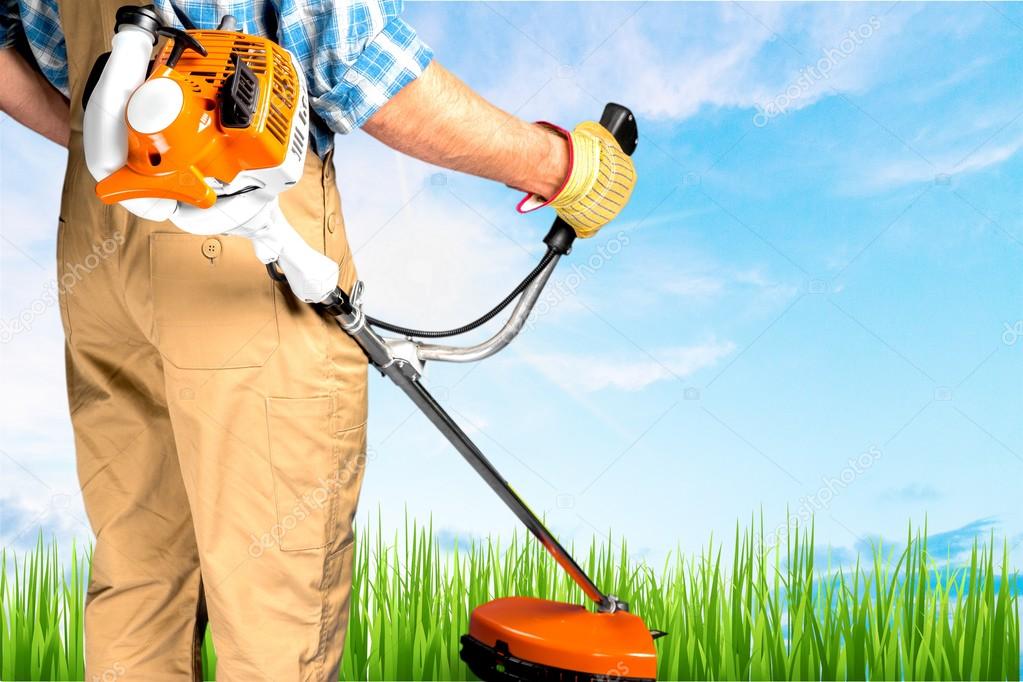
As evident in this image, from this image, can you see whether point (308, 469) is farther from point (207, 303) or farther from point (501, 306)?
point (501, 306)

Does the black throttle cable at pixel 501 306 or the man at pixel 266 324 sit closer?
the man at pixel 266 324

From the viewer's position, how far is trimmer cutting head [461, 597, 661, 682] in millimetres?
1655

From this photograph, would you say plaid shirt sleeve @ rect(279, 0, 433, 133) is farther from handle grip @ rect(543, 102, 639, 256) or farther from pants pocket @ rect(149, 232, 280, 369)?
handle grip @ rect(543, 102, 639, 256)

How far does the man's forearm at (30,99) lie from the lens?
145cm

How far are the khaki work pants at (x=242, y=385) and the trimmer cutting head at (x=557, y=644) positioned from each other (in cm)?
44

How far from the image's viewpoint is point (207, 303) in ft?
3.94

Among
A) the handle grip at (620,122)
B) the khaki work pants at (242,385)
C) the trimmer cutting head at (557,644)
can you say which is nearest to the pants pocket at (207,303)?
the khaki work pants at (242,385)

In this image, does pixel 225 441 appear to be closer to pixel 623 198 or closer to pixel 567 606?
pixel 623 198

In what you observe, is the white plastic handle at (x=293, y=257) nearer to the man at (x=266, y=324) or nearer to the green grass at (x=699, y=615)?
the man at (x=266, y=324)

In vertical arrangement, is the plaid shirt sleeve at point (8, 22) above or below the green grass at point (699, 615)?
above

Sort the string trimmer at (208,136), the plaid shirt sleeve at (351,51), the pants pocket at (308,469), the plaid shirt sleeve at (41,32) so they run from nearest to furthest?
the string trimmer at (208,136), the plaid shirt sleeve at (351,51), the pants pocket at (308,469), the plaid shirt sleeve at (41,32)

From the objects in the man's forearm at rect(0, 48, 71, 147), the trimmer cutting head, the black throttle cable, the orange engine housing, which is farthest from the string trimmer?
the trimmer cutting head

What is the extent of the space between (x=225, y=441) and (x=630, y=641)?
79 centimetres

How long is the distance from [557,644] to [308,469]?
2.11ft
